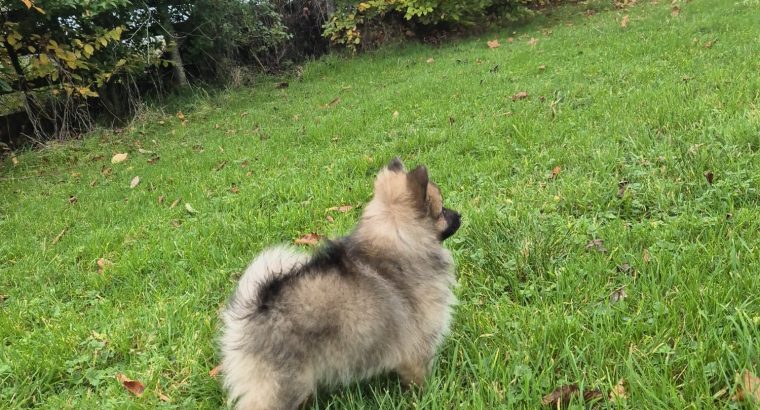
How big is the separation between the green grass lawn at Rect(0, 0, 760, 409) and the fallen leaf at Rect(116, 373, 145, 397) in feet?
0.14

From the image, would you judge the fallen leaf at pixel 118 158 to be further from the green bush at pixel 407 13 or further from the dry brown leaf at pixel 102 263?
the green bush at pixel 407 13

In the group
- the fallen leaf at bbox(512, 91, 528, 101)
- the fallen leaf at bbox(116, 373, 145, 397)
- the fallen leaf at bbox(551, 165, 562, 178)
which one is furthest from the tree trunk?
the fallen leaf at bbox(116, 373, 145, 397)

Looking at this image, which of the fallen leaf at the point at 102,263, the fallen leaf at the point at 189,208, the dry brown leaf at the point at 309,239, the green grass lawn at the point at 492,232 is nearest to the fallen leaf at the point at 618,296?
the green grass lawn at the point at 492,232

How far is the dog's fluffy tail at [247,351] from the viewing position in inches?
84.0

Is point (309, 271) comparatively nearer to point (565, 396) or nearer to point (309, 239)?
point (565, 396)

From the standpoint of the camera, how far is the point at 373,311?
86.9 inches

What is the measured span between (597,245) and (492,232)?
0.63 meters

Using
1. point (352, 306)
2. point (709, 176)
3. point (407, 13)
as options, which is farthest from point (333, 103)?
point (352, 306)

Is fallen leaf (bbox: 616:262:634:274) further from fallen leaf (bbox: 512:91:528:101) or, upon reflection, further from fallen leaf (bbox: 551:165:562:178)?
fallen leaf (bbox: 512:91:528:101)

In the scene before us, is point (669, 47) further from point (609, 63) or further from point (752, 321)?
point (752, 321)

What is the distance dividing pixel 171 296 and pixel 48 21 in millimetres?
9175

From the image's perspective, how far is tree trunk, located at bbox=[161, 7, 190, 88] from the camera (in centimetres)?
1230

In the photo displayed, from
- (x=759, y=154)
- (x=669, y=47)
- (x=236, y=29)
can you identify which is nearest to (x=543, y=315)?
(x=759, y=154)

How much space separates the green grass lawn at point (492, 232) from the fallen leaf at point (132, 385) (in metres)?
0.04
